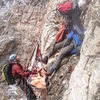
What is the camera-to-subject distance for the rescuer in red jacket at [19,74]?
7.40 meters

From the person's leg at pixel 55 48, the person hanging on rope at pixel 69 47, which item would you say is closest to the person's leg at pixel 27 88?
the person hanging on rope at pixel 69 47

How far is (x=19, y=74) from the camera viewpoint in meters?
7.46

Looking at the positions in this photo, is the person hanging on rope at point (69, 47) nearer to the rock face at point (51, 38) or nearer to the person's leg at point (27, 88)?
the rock face at point (51, 38)

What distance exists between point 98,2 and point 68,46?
133 inches

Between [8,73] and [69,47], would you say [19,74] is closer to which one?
[8,73]

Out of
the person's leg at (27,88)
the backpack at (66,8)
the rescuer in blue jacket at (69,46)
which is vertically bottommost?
the person's leg at (27,88)

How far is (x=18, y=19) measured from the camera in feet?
39.4

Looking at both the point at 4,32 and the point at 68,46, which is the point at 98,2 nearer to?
the point at 68,46

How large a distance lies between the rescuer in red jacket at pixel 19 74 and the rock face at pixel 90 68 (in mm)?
1977

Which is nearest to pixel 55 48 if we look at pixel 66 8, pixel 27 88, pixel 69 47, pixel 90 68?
pixel 69 47

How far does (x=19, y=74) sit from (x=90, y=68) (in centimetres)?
276

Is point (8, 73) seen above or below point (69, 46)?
below

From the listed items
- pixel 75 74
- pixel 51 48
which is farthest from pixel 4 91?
pixel 75 74

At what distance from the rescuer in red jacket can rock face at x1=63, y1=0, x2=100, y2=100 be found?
198 centimetres
